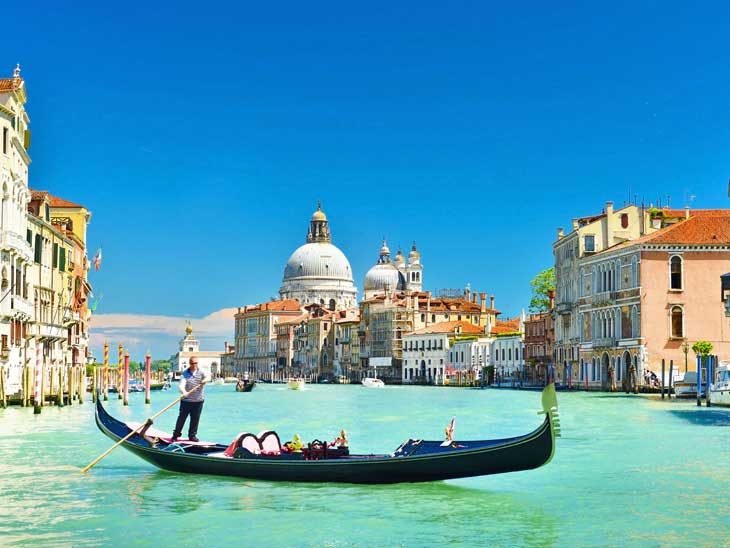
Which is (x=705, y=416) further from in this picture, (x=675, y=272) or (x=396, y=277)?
(x=396, y=277)

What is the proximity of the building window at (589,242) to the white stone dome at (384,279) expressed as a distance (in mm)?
61943

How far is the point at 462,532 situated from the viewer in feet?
34.7

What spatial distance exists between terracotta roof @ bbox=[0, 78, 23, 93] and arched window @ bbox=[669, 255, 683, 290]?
25961 millimetres

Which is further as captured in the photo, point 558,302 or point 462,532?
point 558,302

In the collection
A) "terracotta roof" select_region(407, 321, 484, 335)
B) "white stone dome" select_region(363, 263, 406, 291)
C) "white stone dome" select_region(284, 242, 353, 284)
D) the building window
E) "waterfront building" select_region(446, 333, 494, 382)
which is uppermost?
"white stone dome" select_region(284, 242, 353, 284)

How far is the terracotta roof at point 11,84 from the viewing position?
26.9 m

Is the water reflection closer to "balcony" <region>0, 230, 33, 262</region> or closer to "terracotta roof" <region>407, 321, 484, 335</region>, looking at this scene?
"balcony" <region>0, 230, 33, 262</region>

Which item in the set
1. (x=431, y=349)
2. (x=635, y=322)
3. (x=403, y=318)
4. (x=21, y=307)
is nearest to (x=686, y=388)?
(x=635, y=322)

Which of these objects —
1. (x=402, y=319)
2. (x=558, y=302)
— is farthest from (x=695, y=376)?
(x=402, y=319)

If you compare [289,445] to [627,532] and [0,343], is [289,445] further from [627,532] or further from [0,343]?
[0,343]

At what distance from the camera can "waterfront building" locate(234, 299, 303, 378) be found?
396 feet

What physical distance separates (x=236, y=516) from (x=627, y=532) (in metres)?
3.58

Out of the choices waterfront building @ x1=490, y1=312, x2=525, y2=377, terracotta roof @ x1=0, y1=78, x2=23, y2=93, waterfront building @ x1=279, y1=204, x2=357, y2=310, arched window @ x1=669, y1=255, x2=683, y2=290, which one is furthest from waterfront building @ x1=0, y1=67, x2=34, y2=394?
waterfront building @ x1=279, y1=204, x2=357, y2=310

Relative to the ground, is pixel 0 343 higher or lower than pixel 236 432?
higher
